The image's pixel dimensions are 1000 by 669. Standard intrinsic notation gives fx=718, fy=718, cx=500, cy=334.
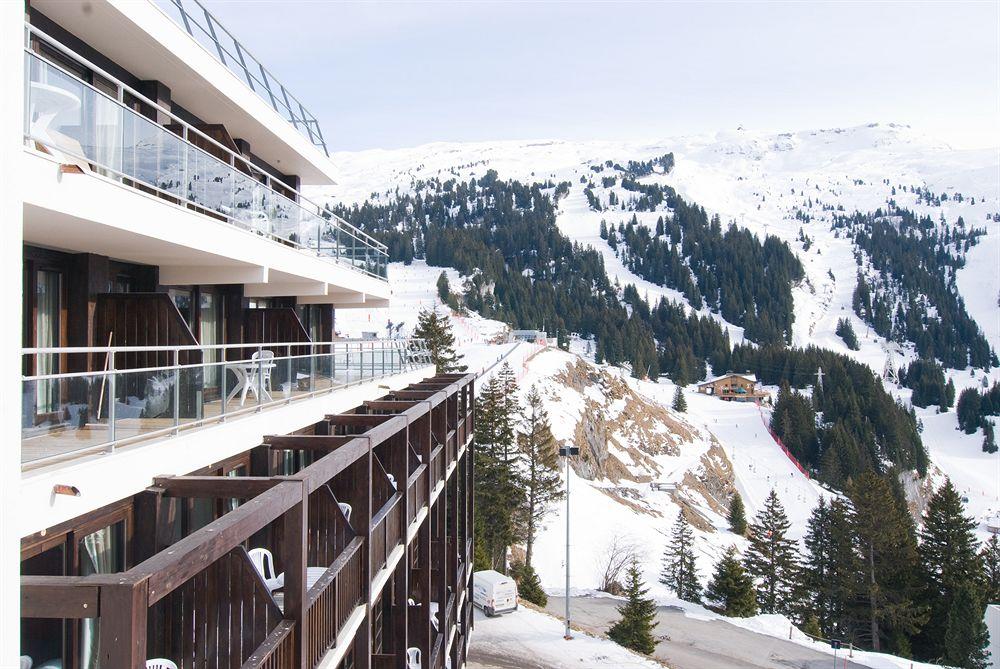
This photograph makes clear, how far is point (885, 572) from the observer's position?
44.6 meters

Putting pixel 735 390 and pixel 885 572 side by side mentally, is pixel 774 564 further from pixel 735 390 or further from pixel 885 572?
pixel 735 390

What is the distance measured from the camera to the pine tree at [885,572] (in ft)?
139

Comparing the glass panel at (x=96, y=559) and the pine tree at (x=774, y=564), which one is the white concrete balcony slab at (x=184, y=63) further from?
the pine tree at (x=774, y=564)

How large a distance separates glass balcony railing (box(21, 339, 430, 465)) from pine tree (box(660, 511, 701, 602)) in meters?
40.9

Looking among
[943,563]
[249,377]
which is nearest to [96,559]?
[249,377]

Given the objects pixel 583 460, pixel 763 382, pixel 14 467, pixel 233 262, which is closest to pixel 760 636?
pixel 583 460

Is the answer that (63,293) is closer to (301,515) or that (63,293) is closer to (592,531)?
(301,515)

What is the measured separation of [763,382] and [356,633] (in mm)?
139933

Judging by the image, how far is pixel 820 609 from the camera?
47.1 m

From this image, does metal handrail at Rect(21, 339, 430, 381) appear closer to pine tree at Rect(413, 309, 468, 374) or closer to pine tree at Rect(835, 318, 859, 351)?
pine tree at Rect(413, 309, 468, 374)

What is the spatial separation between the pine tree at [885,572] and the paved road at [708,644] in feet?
39.2

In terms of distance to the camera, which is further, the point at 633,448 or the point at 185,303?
the point at 633,448

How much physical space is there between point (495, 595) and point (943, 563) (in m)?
29.6

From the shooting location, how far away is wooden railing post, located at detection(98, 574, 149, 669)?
357cm
